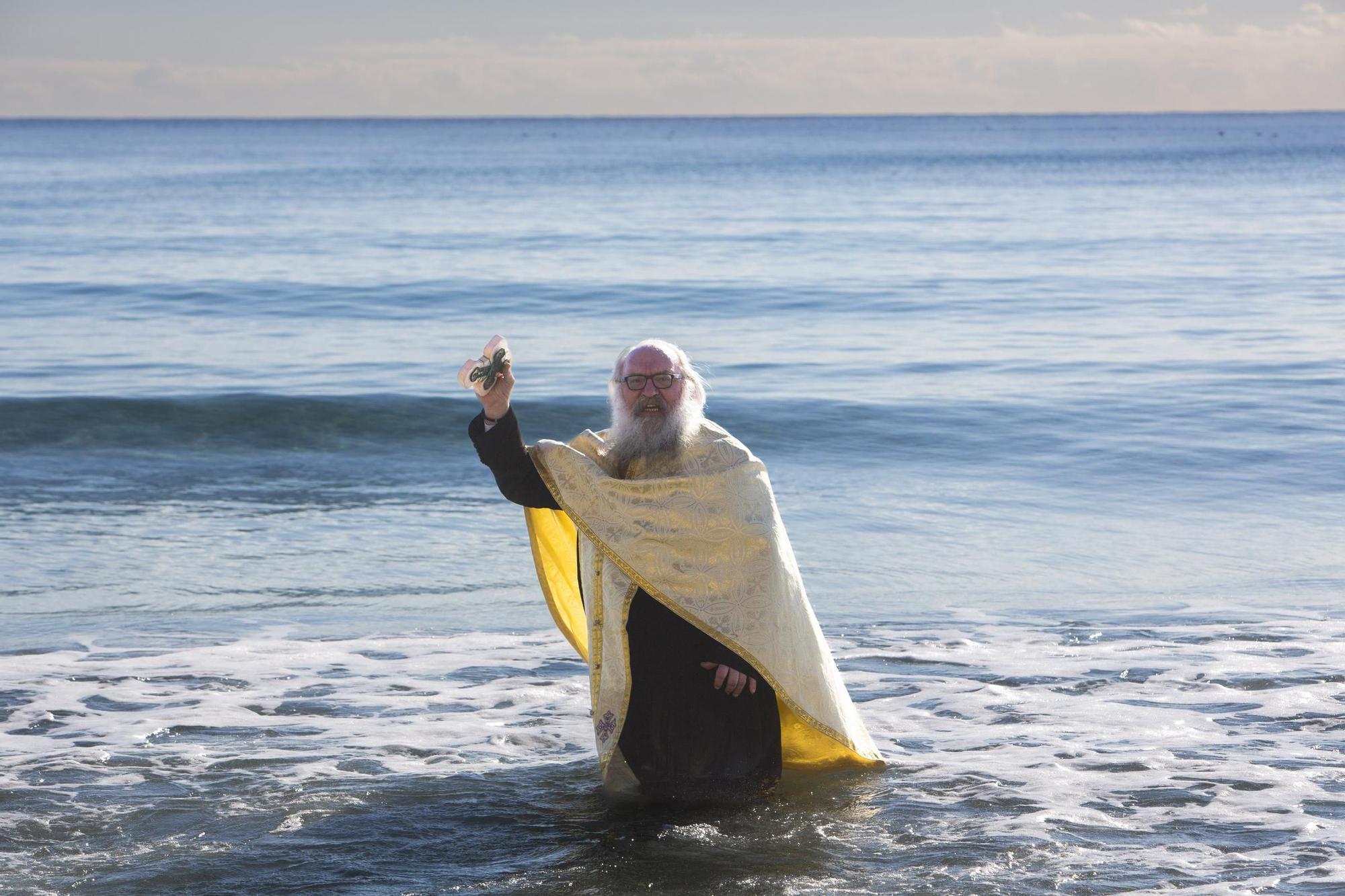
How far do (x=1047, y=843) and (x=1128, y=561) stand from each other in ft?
14.9

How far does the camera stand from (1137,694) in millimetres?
6383

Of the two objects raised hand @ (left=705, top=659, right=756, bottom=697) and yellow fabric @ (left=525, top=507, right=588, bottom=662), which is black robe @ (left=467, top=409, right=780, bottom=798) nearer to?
raised hand @ (left=705, top=659, right=756, bottom=697)

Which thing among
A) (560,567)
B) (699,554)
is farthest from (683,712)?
(560,567)

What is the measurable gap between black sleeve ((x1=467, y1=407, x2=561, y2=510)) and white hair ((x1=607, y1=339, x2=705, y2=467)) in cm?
28

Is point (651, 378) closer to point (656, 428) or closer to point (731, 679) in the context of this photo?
point (656, 428)

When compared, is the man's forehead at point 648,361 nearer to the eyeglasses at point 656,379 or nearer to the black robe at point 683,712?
the eyeglasses at point 656,379

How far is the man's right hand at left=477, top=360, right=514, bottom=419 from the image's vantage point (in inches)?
183

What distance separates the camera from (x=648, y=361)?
485cm

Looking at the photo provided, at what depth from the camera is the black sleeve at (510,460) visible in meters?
4.75

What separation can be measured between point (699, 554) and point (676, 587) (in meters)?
0.13

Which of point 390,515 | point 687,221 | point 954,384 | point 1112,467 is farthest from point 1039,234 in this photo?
point 390,515

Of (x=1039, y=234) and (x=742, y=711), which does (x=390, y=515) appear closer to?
(x=742, y=711)

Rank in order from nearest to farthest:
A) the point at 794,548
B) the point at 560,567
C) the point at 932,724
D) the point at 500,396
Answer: the point at 500,396 < the point at 560,567 < the point at 932,724 < the point at 794,548

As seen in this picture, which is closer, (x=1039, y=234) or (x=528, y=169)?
(x=1039, y=234)
